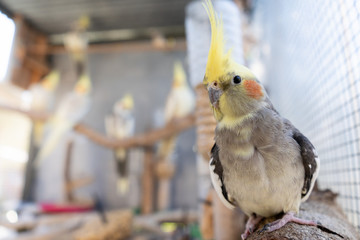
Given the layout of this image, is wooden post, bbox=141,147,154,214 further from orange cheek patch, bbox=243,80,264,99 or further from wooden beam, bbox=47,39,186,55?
orange cheek patch, bbox=243,80,264,99

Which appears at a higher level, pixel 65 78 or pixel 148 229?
pixel 65 78

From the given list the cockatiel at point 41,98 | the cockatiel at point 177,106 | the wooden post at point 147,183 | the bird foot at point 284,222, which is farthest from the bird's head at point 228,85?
the cockatiel at point 41,98

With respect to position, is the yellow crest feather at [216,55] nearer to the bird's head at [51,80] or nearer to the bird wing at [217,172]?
the bird wing at [217,172]

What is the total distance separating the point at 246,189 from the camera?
2.27 ft

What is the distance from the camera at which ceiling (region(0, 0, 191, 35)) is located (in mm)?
3000

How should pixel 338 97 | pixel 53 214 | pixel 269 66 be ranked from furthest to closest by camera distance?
1. pixel 53 214
2. pixel 269 66
3. pixel 338 97

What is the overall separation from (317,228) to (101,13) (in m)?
3.29

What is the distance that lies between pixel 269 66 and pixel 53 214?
243 cm

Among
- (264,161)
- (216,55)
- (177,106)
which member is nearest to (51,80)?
(177,106)

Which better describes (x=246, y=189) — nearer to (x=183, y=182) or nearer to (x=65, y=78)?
(x=183, y=182)

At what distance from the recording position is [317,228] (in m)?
0.65

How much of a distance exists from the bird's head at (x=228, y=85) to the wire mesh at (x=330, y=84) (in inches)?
15.5

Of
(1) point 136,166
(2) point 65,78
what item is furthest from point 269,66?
(2) point 65,78

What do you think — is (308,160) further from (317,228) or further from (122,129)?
(122,129)
